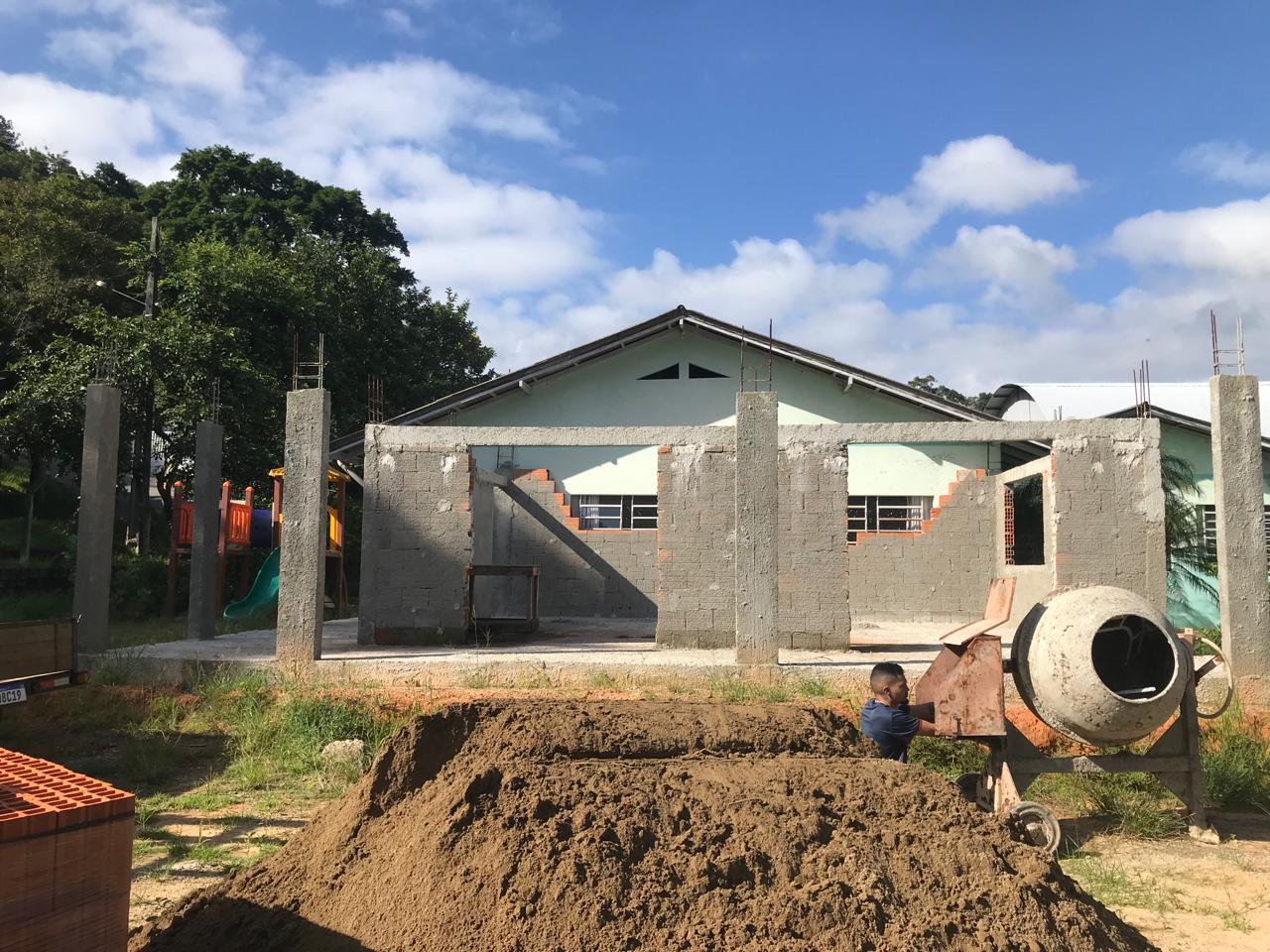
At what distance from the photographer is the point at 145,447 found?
18.4 meters

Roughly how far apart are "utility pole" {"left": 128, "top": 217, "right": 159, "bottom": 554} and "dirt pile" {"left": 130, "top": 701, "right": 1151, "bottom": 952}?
1563cm

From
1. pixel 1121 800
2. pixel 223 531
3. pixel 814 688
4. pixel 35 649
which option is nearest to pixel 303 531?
pixel 35 649

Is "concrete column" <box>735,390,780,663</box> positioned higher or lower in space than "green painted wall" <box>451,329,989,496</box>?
lower

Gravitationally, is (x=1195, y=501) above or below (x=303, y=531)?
above

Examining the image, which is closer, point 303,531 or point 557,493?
point 303,531

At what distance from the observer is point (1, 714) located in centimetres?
806

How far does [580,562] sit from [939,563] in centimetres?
564

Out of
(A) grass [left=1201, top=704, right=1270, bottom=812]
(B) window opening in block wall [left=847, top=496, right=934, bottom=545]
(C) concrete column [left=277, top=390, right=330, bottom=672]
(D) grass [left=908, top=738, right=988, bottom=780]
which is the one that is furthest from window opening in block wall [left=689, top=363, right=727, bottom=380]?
(A) grass [left=1201, top=704, right=1270, bottom=812]

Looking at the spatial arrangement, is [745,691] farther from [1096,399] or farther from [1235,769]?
[1096,399]

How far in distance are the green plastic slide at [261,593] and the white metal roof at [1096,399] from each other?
16096 millimetres

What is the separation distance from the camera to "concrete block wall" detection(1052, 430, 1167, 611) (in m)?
9.67

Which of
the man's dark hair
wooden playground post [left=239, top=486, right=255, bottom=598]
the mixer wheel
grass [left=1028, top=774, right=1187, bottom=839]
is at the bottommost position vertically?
grass [left=1028, top=774, right=1187, bottom=839]

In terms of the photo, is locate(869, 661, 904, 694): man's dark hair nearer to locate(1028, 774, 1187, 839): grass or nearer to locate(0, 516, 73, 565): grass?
locate(1028, 774, 1187, 839): grass

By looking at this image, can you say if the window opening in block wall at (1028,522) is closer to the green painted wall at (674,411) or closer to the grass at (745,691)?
the green painted wall at (674,411)
